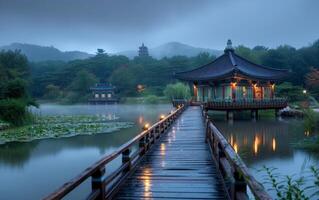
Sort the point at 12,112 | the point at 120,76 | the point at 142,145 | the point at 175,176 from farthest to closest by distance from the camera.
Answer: the point at 120,76 < the point at 12,112 < the point at 142,145 < the point at 175,176

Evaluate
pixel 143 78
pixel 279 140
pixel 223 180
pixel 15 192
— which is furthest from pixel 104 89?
pixel 223 180

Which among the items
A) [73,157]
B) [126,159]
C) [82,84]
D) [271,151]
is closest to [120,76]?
[82,84]

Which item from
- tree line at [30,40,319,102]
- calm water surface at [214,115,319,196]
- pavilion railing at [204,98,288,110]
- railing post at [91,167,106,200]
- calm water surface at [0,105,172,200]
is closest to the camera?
railing post at [91,167,106,200]

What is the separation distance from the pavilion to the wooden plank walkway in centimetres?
1947

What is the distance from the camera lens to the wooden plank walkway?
5473 mm

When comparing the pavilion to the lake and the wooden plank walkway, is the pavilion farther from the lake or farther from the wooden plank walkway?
the wooden plank walkway

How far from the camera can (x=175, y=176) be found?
22.0 feet

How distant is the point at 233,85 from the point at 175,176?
1029 inches

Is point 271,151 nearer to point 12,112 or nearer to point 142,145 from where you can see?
point 142,145

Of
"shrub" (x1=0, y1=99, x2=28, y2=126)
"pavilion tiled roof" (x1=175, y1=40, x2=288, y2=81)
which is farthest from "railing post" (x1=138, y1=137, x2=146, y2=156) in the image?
"pavilion tiled roof" (x1=175, y1=40, x2=288, y2=81)

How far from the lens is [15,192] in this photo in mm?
9664

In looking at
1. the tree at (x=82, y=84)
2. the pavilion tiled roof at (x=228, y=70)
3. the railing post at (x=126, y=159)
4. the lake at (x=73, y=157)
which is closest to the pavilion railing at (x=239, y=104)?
the pavilion tiled roof at (x=228, y=70)

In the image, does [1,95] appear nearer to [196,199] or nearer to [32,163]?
[32,163]

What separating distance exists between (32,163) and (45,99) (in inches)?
2974
